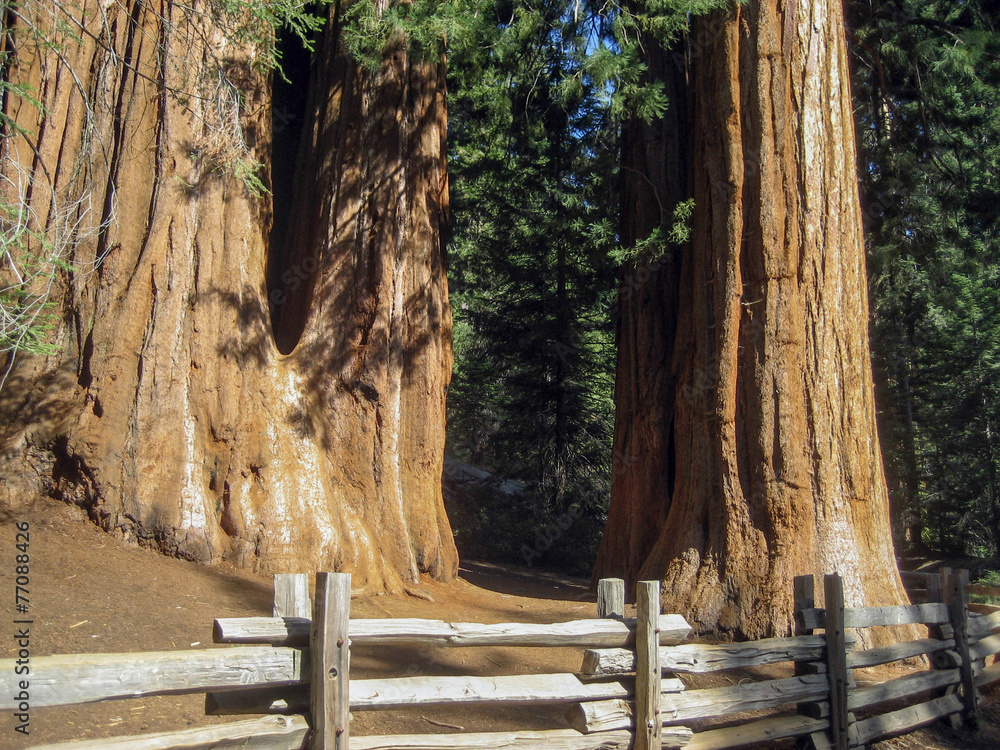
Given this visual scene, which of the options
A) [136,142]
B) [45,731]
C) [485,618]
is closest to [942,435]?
[485,618]

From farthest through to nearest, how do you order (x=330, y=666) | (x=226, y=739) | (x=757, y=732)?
(x=757, y=732)
(x=330, y=666)
(x=226, y=739)

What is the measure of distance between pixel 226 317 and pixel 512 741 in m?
→ 5.38

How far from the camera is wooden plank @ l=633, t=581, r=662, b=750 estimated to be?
4.77 metres

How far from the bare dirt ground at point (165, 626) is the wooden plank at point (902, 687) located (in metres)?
0.36

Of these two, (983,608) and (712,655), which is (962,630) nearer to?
(983,608)

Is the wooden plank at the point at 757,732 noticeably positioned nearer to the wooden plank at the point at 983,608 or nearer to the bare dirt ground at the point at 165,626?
→ the bare dirt ground at the point at 165,626

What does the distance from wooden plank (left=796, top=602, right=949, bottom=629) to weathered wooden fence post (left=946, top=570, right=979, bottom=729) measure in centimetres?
13

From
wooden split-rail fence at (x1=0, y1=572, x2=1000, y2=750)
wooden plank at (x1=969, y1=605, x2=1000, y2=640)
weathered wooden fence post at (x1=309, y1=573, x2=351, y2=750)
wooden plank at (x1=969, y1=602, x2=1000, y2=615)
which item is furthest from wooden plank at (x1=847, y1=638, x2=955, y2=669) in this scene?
weathered wooden fence post at (x1=309, y1=573, x2=351, y2=750)

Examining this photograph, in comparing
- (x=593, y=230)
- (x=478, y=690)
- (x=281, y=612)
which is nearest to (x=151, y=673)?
(x=281, y=612)

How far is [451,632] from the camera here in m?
4.34

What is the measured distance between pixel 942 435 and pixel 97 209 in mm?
19670

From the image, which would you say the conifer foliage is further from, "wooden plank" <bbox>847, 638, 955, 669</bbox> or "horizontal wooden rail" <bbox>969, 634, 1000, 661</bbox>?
"wooden plank" <bbox>847, 638, 955, 669</bbox>

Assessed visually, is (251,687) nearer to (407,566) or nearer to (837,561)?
(407,566)

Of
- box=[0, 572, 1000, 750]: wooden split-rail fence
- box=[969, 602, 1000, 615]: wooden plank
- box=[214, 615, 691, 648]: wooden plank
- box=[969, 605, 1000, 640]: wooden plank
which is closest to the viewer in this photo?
box=[0, 572, 1000, 750]: wooden split-rail fence
